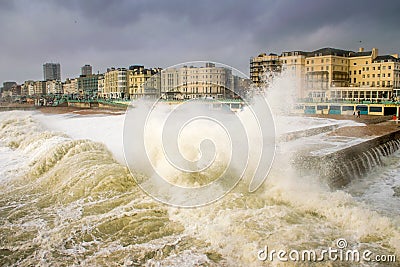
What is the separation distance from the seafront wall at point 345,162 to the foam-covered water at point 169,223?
60cm

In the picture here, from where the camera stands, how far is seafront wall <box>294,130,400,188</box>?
920cm

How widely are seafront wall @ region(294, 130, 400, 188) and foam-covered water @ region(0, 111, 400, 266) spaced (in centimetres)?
60

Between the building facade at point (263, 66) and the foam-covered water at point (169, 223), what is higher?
the building facade at point (263, 66)

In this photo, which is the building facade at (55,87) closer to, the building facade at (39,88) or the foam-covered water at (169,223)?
the building facade at (39,88)

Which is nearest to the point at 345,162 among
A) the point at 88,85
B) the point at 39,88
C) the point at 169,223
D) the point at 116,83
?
the point at 169,223

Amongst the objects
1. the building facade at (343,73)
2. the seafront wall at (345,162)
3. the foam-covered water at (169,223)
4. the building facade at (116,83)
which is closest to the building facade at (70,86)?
the building facade at (116,83)

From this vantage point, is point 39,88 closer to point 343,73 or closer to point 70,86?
point 70,86

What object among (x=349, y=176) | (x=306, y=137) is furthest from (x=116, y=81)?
(x=349, y=176)

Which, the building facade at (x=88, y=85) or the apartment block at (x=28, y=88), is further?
the apartment block at (x=28, y=88)

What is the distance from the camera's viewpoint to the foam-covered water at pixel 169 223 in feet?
17.6

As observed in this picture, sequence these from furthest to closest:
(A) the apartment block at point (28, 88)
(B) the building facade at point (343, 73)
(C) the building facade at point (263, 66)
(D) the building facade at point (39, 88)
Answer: (A) the apartment block at point (28, 88)
(D) the building facade at point (39, 88)
(C) the building facade at point (263, 66)
(B) the building facade at point (343, 73)

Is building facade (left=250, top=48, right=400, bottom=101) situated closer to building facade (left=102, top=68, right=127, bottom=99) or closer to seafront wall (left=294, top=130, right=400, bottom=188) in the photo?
building facade (left=102, top=68, right=127, bottom=99)

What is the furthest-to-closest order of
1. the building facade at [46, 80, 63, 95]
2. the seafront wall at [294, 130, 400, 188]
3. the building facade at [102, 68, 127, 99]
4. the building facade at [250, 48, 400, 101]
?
1. the building facade at [46, 80, 63, 95]
2. the building facade at [102, 68, 127, 99]
3. the building facade at [250, 48, 400, 101]
4. the seafront wall at [294, 130, 400, 188]

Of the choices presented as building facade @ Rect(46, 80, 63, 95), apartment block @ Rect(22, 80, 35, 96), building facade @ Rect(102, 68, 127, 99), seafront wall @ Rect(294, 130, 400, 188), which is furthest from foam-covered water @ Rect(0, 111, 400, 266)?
apartment block @ Rect(22, 80, 35, 96)
